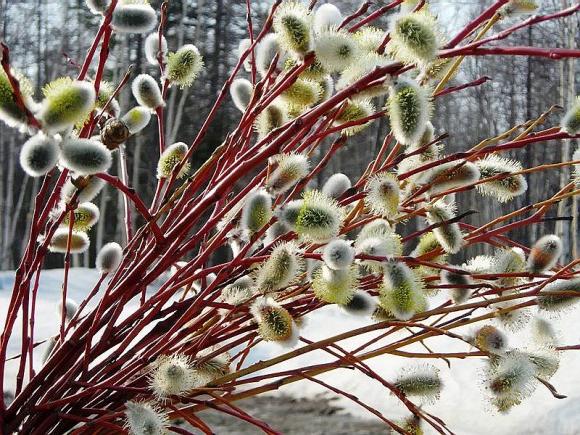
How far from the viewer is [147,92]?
2.78 feet

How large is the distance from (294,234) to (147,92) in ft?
0.84

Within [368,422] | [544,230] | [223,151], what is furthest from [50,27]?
[223,151]

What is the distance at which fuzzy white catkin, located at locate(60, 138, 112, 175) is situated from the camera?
53 centimetres

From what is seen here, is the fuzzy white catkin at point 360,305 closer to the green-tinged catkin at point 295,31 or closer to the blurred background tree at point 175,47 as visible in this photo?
the green-tinged catkin at point 295,31

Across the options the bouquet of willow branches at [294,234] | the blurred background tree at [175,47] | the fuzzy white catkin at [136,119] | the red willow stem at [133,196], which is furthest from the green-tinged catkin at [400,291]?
the blurred background tree at [175,47]

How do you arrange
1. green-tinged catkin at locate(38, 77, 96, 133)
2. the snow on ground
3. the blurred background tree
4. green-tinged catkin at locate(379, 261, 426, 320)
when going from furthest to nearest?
the blurred background tree → the snow on ground → green-tinged catkin at locate(379, 261, 426, 320) → green-tinged catkin at locate(38, 77, 96, 133)

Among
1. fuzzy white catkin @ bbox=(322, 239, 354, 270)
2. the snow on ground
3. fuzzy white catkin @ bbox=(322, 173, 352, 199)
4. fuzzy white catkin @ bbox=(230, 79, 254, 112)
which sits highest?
fuzzy white catkin @ bbox=(230, 79, 254, 112)

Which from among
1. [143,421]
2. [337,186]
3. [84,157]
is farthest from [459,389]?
[84,157]

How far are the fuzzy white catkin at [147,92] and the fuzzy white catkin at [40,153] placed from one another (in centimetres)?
34

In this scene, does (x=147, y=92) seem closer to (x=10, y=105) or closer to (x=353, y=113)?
(x=353, y=113)

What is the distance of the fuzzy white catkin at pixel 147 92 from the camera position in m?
0.84

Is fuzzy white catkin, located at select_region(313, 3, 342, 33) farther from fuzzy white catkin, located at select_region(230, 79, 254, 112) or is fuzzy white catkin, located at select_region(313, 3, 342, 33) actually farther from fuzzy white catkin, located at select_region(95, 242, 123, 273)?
fuzzy white catkin, located at select_region(95, 242, 123, 273)

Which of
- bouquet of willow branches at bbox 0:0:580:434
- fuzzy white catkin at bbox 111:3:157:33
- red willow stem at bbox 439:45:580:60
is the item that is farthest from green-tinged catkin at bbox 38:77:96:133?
red willow stem at bbox 439:45:580:60

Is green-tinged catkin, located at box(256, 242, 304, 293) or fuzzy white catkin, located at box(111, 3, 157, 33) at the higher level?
fuzzy white catkin, located at box(111, 3, 157, 33)
